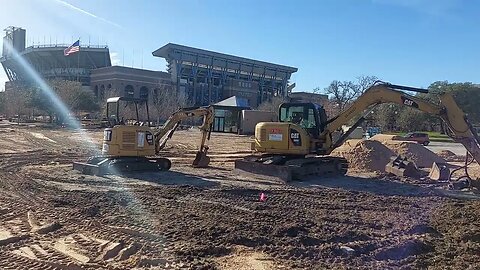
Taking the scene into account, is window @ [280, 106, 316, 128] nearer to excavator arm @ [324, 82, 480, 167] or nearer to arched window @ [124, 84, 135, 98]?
excavator arm @ [324, 82, 480, 167]

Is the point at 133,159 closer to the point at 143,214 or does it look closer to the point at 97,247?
the point at 143,214

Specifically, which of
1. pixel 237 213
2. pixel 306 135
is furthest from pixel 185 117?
pixel 237 213

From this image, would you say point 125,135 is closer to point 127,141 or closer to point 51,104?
point 127,141

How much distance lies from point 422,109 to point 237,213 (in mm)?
7525

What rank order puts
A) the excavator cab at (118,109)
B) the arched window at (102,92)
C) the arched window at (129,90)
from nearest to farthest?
1. the excavator cab at (118,109)
2. the arched window at (129,90)
3. the arched window at (102,92)

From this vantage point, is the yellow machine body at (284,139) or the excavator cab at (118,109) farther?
the excavator cab at (118,109)

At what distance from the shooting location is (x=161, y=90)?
93.1 metres

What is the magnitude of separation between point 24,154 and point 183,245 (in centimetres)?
1839

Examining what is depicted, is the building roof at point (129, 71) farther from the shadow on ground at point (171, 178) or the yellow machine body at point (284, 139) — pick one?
the yellow machine body at point (284, 139)

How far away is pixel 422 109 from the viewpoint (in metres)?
14.2

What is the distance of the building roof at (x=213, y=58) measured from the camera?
101750 mm

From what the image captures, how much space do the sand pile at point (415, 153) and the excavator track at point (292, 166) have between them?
5.13m

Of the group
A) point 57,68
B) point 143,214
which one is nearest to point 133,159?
point 143,214

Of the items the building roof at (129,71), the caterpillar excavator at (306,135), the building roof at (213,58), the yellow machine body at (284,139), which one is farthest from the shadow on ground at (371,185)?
the building roof at (213,58)
